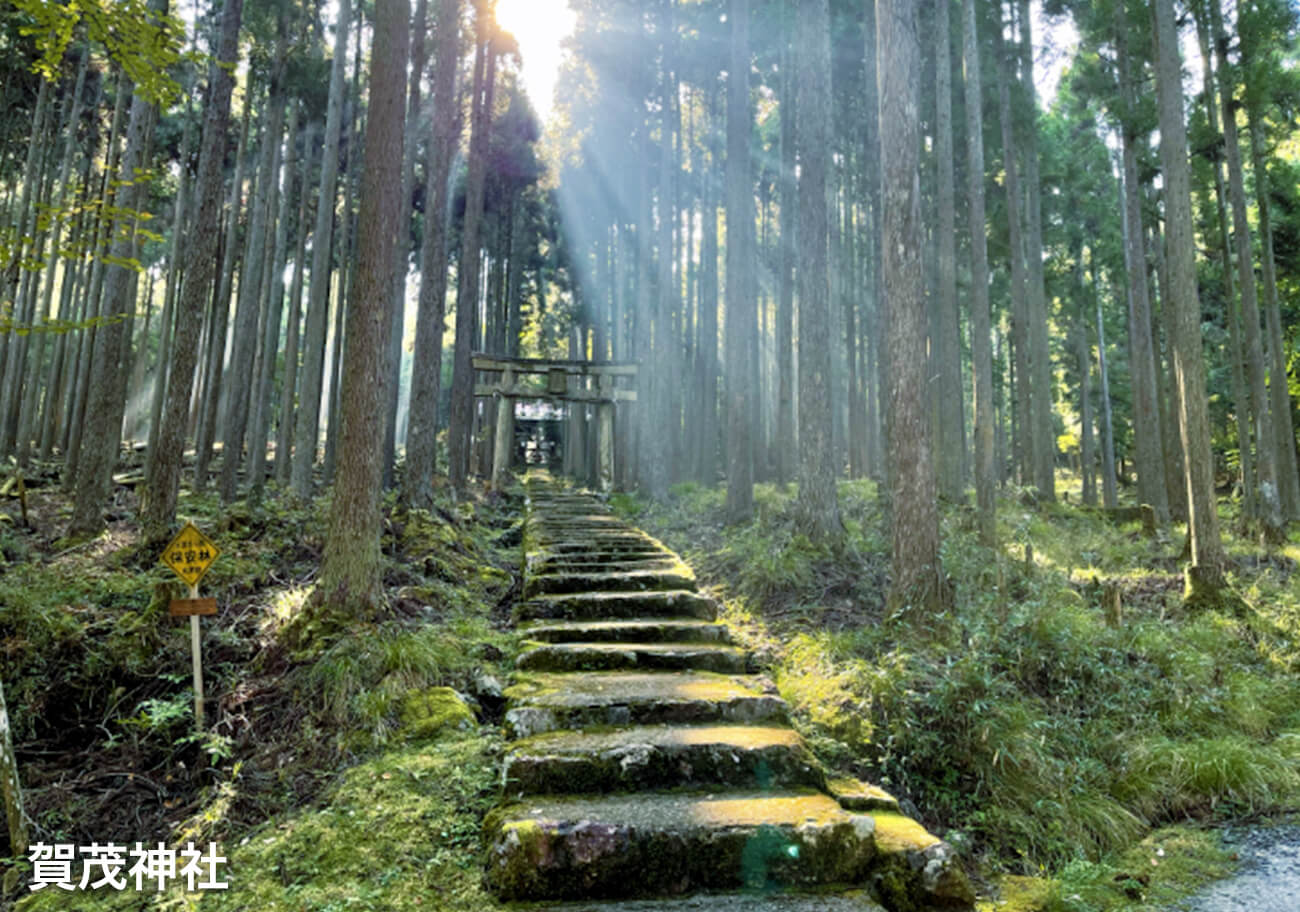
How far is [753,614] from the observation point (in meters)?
6.70

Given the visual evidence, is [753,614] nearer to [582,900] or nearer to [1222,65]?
[582,900]

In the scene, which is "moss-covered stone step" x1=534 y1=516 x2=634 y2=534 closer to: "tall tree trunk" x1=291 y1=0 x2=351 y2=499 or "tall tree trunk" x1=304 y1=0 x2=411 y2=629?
"tall tree trunk" x1=304 y1=0 x2=411 y2=629

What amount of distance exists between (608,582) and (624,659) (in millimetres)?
1757

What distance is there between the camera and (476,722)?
14.3 feet

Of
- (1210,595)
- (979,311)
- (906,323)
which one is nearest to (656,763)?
(906,323)

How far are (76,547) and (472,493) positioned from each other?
8553 mm

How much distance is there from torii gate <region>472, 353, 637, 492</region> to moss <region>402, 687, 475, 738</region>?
13.4 meters

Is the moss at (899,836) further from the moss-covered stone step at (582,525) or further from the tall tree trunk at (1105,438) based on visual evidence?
the tall tree trunk at (1105,438)

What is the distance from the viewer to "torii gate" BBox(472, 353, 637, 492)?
17.6m

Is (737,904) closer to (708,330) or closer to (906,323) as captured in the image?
(906,323)

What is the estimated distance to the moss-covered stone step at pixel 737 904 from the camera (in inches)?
106

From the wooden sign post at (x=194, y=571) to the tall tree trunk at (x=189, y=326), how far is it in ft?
11.0

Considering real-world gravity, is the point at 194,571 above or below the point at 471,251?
below

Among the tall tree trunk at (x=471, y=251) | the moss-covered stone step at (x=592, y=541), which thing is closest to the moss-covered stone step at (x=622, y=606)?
the moss-covered stone step at (x=592, y=541)
